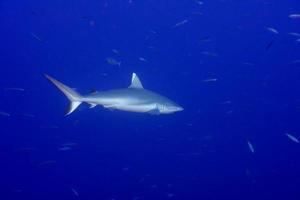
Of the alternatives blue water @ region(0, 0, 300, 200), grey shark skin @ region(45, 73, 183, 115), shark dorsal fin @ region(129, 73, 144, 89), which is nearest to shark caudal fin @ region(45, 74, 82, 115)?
grey shark skin @ region(45, 73, 183, 115)

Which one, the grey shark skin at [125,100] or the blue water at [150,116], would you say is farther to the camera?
the blue water at [150,116]

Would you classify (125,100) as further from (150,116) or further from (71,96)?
(150,116)

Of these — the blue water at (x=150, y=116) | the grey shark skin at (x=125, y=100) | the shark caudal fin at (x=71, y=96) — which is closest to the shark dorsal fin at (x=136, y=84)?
the grey shark skin at (x=125, y=100)

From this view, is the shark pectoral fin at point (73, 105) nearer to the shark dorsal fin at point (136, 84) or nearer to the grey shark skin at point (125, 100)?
the grey shark skin at point (125, 100)

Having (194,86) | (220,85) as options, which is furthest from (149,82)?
(220,85)

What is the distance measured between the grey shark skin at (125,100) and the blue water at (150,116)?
7.13 metres

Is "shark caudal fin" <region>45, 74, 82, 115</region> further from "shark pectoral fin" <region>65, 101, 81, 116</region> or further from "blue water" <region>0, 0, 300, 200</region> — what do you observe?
"blue water" <region>0, 0, 300, 200</region>

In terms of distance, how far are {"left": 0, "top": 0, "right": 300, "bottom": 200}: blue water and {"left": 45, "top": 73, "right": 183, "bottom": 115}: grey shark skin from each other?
713 cm

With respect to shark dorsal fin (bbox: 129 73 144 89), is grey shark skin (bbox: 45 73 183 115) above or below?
below

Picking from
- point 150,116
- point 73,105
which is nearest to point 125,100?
point 73,105

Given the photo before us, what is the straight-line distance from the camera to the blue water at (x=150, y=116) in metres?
21.2

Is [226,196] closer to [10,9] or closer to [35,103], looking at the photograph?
[35,103]

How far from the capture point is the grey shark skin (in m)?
6.45

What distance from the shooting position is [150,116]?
18.3 metres
